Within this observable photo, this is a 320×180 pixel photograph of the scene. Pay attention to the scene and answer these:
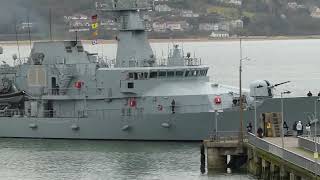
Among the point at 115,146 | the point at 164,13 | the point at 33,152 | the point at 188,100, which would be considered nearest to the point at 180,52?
the point at 188,100

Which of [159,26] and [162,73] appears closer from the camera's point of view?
[162,73]

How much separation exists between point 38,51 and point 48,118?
4458 millimetres

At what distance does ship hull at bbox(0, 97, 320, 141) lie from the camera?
5559 centimetres

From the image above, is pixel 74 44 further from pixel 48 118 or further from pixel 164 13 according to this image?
pixel 164 13

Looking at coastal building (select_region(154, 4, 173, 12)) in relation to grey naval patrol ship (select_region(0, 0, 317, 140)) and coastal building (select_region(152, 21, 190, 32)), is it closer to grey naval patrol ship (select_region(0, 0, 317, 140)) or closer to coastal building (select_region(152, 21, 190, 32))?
coastal building (select_region(152, 21, 190, 32))

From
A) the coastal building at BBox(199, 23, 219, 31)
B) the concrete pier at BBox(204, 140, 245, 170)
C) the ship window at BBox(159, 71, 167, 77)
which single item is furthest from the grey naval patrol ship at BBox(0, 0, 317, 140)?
the coastal building at BBox(199, 23, 219, 31)

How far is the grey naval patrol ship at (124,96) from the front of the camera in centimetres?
5638

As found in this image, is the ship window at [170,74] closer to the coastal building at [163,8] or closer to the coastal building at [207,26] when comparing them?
the coastal building at [163,8]

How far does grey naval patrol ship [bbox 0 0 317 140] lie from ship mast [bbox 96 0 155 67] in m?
0.06

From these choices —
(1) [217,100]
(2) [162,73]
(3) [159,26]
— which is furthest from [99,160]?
(3) [159,26]

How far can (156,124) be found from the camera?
187 ft

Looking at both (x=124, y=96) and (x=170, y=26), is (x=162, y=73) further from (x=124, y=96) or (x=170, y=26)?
(x=170, y=26)

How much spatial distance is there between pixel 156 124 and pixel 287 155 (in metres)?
18.6

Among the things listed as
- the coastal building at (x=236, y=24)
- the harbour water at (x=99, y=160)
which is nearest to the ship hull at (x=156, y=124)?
the harbour water at (x=99, y=160)
